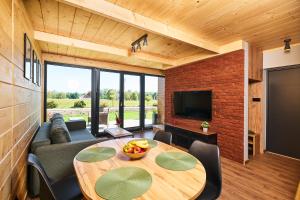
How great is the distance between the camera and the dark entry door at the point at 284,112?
314cm

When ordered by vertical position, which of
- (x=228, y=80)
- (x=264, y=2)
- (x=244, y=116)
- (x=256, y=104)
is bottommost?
(x=244, y=116)

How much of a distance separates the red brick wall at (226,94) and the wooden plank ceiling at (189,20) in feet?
1.48

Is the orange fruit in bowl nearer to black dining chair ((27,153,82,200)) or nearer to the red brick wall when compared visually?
black dining chair ((27,153,82,200))

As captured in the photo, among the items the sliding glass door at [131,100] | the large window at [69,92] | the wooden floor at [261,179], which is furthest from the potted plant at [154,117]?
the wooden floor at [261,179]

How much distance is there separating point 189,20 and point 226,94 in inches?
71.1

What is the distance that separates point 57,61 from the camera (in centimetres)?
386

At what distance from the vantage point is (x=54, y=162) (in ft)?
6.04

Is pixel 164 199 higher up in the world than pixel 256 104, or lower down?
lower down

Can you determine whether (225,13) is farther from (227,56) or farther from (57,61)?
(57,61)

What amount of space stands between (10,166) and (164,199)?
4.43 ft

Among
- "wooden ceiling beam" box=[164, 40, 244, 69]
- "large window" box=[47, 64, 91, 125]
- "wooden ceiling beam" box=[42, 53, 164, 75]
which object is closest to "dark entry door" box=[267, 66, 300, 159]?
"wooden ceiling beam" box=[164, 40, 244, 69]

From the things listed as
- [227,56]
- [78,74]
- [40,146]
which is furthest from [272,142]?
[78,74]

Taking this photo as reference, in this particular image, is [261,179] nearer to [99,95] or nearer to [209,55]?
[209,55]

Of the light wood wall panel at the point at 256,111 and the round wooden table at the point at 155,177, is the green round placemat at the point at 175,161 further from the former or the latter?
the light wood wall panel at the point at 256,111
